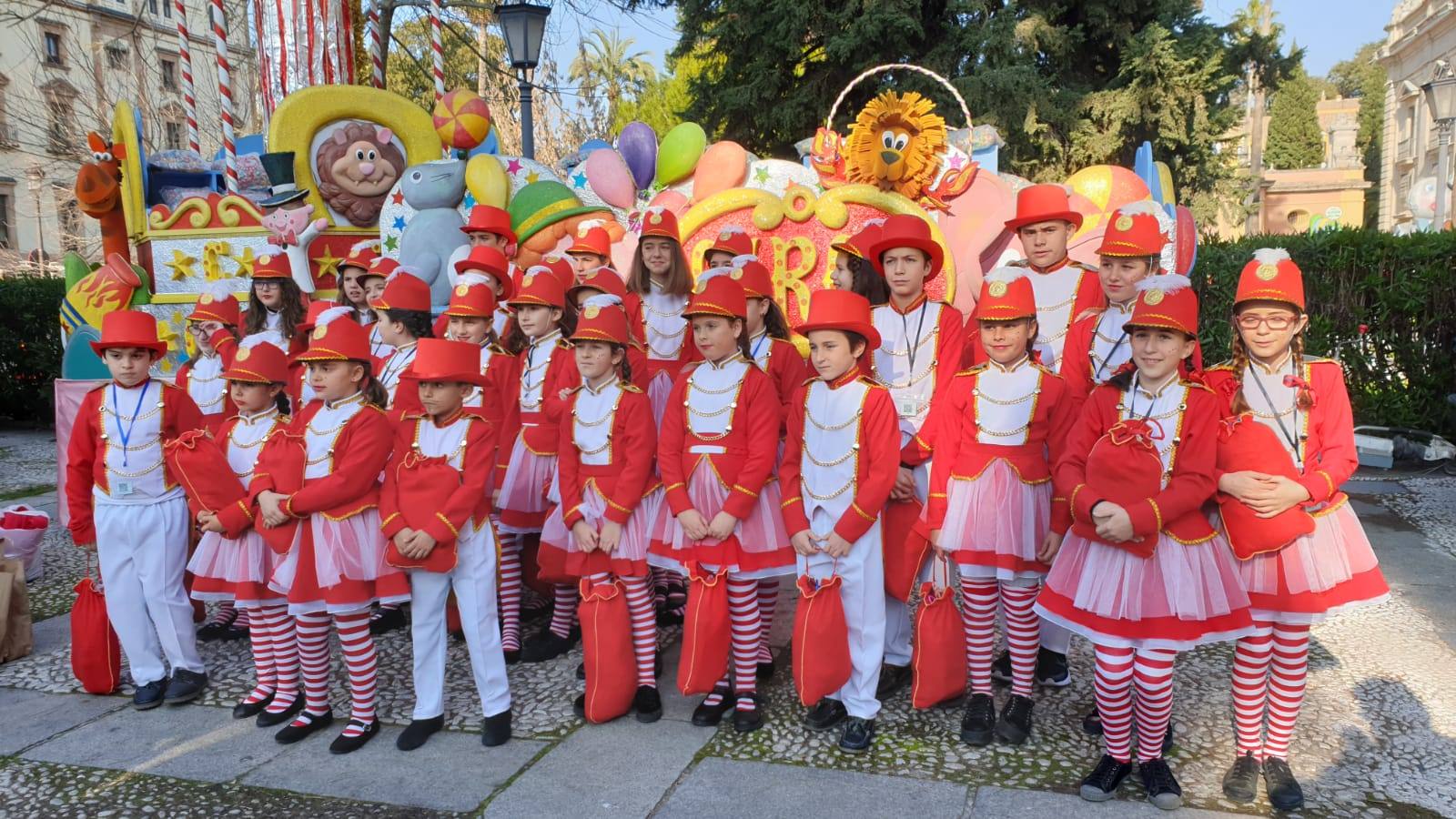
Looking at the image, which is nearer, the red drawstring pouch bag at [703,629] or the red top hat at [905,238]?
the red drawstring pouch bag at [703,629]

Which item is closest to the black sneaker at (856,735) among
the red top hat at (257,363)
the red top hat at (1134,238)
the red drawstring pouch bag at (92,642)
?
the red top hat at (1134,238)

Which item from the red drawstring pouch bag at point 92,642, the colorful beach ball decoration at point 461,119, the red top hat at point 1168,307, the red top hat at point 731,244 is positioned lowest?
the red drawstring pouch bag at point 92,642

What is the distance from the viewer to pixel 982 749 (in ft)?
11.9

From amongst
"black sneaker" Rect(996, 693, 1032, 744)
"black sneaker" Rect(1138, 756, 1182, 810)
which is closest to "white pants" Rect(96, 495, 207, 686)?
"black sneaker" Rect(996, 693, 1032, 744)

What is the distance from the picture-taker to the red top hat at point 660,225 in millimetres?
4965

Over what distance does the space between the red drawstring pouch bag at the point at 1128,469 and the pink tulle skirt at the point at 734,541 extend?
1.27 m

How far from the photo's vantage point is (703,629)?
12.5ft

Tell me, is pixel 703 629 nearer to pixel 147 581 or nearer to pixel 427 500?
pixel 427 500

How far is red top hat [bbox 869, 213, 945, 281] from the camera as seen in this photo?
4145 millimetres

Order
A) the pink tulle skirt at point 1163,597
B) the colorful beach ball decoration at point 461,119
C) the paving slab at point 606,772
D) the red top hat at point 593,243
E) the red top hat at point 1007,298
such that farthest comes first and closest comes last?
the colorful beach ball decoration at point 461,119 → the red top hat at point 593,243 → the red top hat at point 1007,298 → the paving slab at point 606,772 → the pink tulle skirt at point 1163,597

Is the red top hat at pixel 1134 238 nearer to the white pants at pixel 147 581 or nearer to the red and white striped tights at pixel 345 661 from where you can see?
the red and white striped tights at pixel 345 661

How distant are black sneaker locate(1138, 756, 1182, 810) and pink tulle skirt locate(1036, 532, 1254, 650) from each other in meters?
0.47

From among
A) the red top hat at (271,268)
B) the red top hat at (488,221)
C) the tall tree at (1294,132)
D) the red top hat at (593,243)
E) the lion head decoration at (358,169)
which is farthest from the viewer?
the tall tree at (1294,132)

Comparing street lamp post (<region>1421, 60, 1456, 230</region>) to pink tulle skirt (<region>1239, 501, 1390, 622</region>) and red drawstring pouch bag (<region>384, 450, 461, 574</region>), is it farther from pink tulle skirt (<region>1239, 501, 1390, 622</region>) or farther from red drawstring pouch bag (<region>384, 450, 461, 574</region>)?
red drawstring pouch bag (<region>384, 450, 461, 574</region>)
